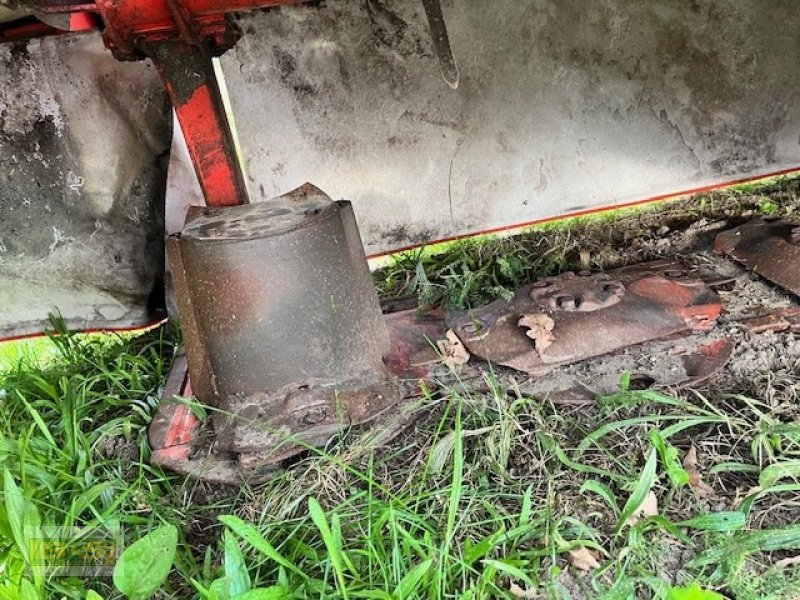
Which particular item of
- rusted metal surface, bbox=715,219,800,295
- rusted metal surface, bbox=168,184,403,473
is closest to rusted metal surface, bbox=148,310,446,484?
rusted metal surface, bbox=168,184,403,473

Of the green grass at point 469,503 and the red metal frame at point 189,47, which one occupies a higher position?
the red metal frame at point 189,47

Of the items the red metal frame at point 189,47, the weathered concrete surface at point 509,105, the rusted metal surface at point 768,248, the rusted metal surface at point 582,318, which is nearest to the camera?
the red metal frame at point 189,47

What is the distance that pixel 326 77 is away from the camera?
2277 mm

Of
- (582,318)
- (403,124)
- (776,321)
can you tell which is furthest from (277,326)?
(776,321)

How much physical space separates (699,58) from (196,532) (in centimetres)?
220

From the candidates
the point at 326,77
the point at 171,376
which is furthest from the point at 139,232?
the point at 326,77

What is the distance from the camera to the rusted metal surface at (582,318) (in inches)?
67.8

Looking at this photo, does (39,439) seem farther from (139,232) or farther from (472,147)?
(472,147)

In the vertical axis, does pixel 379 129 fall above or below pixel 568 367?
above

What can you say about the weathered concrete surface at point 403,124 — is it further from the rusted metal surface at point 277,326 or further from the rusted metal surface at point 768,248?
the rusted metal surface at point 277,326

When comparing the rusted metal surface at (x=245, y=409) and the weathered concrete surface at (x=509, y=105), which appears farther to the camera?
the weathered concrete surface at (x=509, y=105)

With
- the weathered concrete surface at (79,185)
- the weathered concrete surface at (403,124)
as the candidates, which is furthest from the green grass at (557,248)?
the weathered concrete surface at (79,185)

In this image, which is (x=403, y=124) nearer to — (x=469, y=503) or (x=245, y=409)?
(x=245, y=409)

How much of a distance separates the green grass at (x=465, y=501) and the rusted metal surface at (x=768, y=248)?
1.28 feet
